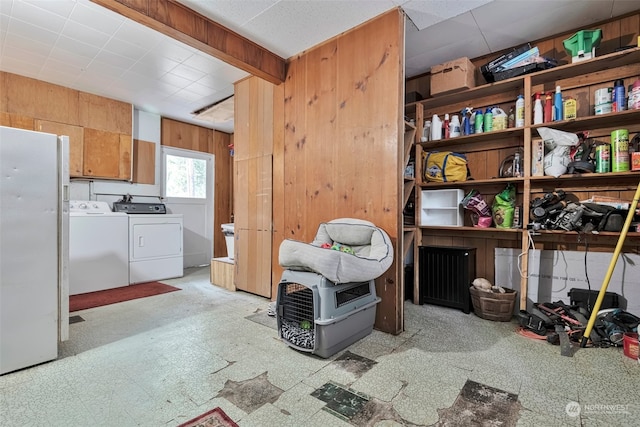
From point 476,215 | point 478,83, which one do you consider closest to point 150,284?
point 476,215

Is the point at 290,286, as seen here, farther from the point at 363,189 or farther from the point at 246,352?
the point at 363,189

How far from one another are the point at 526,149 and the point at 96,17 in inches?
150

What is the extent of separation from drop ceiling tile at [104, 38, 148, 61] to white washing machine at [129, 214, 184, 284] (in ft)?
6.31

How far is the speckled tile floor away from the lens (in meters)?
1.36

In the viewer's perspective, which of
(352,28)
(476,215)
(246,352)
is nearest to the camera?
(246,352)

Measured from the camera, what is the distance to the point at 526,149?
2.55m

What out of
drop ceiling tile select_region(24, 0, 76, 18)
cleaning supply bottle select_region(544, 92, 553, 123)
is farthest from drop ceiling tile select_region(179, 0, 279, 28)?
cleaning supply bottle select_region(544, 92, 553, 123)

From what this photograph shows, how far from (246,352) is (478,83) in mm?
3311

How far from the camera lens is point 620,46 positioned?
243 centimetres

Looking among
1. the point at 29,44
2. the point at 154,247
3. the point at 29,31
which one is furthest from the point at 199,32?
the point at 154,247

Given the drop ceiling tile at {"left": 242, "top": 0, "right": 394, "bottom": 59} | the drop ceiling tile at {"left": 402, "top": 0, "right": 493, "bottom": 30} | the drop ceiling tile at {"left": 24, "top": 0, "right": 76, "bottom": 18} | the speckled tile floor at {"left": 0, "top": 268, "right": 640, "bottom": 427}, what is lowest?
the speckled tile floor at {"left": 0, "top": 268, "right": 640, "bottom": 427}
